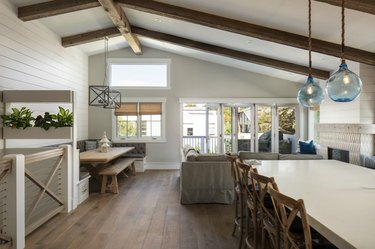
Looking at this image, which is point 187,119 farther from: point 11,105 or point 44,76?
point 11,105

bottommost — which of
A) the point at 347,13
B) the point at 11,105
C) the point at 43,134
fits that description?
the point at 43,134

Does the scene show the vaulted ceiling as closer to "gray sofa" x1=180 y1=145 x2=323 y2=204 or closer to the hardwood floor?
"gray sofa" x1=180 y1=145 x2=323 y2=204

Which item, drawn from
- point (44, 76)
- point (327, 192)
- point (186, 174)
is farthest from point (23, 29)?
point (327, 192)

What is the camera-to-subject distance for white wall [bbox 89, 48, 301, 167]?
27.5 ft

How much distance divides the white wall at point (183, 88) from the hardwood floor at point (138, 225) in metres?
3.22

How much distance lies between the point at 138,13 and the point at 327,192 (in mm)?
5002

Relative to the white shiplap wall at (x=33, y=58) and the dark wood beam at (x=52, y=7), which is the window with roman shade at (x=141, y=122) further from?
the dark wood beam at (x=52, y=7)

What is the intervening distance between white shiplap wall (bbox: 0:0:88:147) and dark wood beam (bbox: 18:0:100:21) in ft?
0.54

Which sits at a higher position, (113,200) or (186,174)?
(186,174)

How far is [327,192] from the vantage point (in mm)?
2105

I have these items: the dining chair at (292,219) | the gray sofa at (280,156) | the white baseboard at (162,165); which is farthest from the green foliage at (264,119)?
the dining chair at (292,219)

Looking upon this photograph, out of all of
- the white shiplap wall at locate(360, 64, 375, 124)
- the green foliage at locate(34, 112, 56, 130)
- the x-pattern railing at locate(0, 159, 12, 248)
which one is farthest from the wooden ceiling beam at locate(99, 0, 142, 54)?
the white shiplap wall at locate(360, 64, 375, 124)

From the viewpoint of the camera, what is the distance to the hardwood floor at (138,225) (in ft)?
10.4

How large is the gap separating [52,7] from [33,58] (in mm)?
1124
